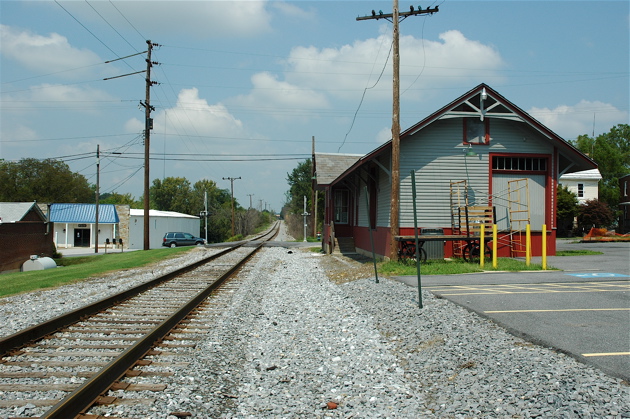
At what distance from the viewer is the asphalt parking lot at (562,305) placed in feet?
20.2

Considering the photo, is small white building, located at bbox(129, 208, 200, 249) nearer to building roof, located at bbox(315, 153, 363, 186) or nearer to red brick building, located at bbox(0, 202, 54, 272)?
red brick building, located at bbox(0, 202, 54, 272)

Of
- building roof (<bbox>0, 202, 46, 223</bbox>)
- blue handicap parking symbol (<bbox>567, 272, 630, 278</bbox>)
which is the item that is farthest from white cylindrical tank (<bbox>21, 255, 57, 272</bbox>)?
blue handicap parking symbol (<bbox>567, 272, 630, 278</bbox>)

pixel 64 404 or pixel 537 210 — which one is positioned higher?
pixel 537 210

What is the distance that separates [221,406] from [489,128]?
1690 cm

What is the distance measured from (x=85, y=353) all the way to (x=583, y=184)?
2501 inches

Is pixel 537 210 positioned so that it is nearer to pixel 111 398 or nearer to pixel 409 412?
pixel 409 412

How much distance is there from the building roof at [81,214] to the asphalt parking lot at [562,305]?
5649 centimetres

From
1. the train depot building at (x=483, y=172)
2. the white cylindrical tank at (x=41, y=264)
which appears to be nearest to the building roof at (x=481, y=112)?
the train depot building at (x=483, y=172)

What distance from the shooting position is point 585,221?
52781mm

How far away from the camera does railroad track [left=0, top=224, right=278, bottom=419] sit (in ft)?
15.3

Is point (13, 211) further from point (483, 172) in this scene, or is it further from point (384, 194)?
point (483, 172)

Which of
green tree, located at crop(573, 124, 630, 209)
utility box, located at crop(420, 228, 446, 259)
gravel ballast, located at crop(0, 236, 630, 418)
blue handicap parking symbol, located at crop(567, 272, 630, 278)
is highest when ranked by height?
green tree, located at crop(573, 124, 630, 209)

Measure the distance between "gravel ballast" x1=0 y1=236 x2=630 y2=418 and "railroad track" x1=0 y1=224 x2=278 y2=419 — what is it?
27cm

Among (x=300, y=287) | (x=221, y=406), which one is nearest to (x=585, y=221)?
(x=300, y=287)
